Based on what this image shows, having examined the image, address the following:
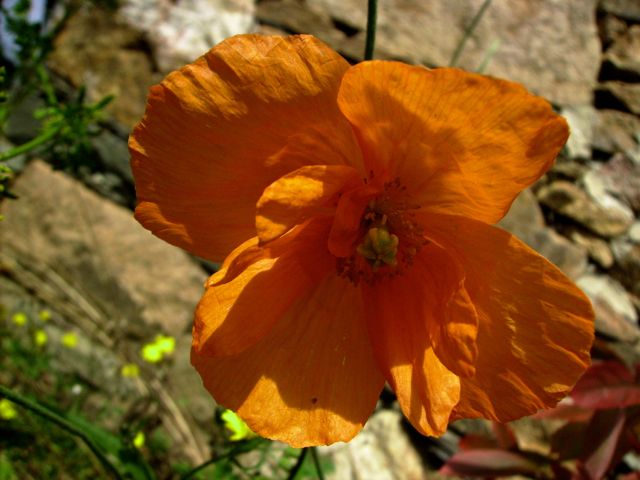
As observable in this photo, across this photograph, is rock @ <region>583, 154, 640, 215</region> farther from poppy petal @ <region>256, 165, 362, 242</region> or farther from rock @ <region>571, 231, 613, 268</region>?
poppy petal @ <region>256, 165, 362, 242</region>

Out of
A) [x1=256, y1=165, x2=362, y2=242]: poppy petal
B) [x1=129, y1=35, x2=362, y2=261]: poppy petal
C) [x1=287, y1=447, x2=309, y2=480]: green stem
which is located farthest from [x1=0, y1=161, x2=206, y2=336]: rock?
[x1=256, y1=165, x2=362, y2=242]: poppy petal

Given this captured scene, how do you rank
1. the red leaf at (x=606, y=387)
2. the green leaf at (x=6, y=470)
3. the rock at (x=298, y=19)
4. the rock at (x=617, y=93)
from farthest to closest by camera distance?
the rock at (x=617, y=93) → the rock at (x=298, y=19) → the green leaf at (x=6, y=470) → the red leaf at (x=606, y=387)

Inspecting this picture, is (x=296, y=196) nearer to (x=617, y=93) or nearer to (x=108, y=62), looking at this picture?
(x=108, y=62)

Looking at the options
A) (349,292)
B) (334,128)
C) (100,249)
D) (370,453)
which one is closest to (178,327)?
(100,249)

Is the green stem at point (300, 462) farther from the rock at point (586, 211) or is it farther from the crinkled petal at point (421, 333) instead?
the rock at point (586, 211)

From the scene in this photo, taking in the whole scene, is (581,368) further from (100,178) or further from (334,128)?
(100,178)

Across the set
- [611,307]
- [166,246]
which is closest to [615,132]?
[611,307]

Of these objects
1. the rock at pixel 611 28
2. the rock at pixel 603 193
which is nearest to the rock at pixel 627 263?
the rock at pixel 603 193
